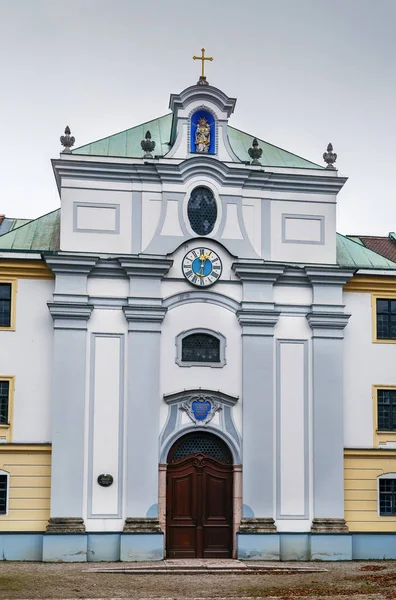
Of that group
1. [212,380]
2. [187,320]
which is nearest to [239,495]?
[212,380]

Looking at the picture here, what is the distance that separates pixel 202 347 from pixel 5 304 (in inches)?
231

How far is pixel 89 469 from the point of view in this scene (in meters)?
27.9

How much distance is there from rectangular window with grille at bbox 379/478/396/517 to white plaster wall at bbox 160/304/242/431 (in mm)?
4782

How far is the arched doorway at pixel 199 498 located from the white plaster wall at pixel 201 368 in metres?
1.07

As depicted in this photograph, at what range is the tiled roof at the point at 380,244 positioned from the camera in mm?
36281

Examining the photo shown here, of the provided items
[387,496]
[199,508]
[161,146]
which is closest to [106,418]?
[199,508]

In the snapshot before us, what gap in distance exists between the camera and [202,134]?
29953 millimetres

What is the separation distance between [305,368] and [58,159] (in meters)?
9.54

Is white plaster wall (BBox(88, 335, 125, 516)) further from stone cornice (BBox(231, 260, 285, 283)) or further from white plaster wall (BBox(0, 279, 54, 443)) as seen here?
stone cornice (BBox(231, 260, 285, 283))

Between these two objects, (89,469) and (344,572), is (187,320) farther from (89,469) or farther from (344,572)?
(344,572)

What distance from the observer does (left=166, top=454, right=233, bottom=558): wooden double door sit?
93.0 feet

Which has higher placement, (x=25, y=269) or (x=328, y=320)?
(x=25, y=269)

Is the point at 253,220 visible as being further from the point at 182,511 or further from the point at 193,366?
the point at 182,511

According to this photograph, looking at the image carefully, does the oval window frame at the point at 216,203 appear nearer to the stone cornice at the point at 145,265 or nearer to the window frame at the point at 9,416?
the stone cornice at the point at 145,265
